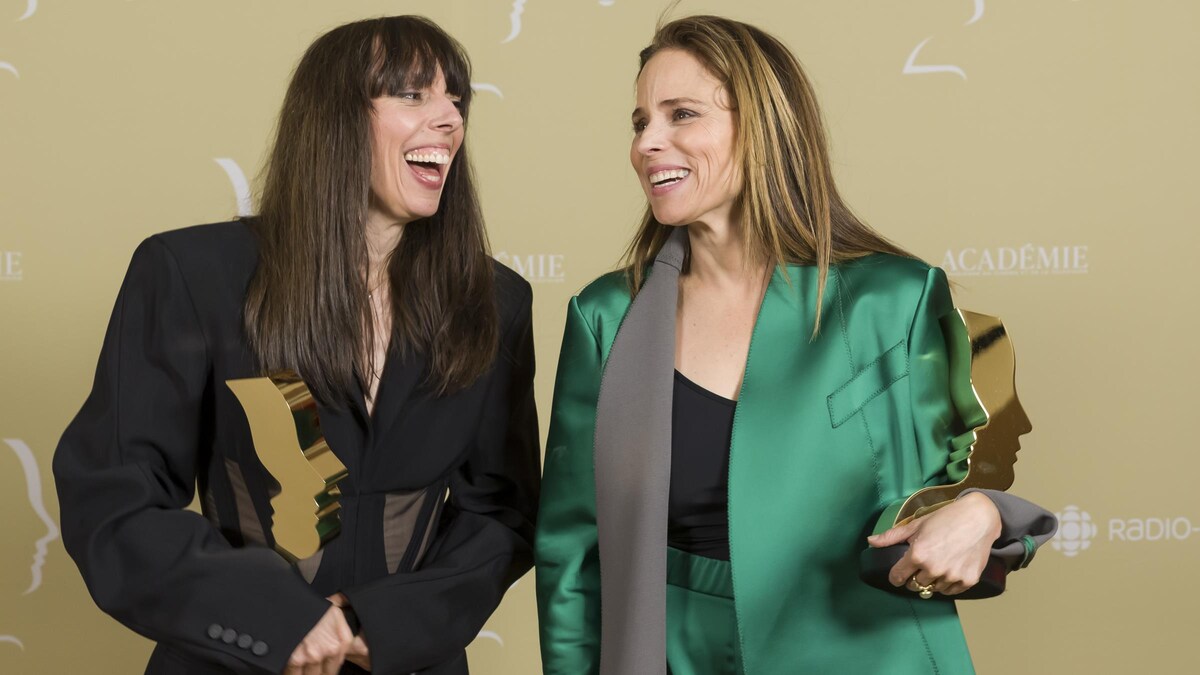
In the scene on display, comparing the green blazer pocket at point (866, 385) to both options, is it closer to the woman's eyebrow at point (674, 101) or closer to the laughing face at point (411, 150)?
the woman's eyebrow at point (674, 101)

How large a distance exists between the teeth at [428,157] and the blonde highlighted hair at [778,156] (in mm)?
384

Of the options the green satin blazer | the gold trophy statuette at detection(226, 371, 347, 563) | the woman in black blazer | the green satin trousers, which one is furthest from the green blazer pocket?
the gold trophy statuette at detection(226, 371, 347, 563)

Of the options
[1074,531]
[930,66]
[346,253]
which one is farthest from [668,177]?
[1074,531]

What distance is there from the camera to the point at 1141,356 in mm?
3025

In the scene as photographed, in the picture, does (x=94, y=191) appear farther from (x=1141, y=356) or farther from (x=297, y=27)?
(x=1141, y=356)

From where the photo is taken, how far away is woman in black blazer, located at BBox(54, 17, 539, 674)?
1.57m

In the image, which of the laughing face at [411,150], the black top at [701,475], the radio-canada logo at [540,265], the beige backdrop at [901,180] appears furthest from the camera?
the radio-canada logo at [540,265]

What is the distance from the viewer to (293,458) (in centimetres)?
159

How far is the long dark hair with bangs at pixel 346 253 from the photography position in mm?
1693

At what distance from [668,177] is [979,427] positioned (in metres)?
0.54

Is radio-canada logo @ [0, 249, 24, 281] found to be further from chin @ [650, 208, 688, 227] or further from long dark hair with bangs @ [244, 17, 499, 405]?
chin @ [650, 208, 688, 227]

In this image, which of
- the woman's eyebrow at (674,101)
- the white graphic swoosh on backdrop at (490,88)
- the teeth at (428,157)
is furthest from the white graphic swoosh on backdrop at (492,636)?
the woman's eyebrow at (674,101)

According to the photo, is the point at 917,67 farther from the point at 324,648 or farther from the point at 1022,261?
the point at 324,648

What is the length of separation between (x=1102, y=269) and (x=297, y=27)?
2022mm
